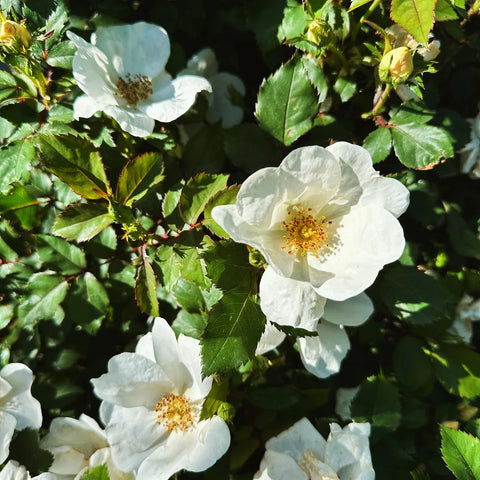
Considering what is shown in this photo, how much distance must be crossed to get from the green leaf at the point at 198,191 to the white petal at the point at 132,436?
0.57m

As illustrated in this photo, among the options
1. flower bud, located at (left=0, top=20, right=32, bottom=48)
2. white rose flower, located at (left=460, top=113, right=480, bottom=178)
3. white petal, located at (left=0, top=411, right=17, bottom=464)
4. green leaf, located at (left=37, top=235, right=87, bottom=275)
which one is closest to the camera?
flower bud, located at (left=0, top=20, right=32, bottom=48)

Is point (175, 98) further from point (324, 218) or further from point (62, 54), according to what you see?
point (324, 218)

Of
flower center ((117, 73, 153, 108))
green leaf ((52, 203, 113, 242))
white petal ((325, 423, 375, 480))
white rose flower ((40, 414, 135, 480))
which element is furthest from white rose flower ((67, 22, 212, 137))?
white petal ((325, 423, 375, 480))

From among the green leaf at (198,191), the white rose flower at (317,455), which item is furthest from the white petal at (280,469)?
the green leaf at (198,191)

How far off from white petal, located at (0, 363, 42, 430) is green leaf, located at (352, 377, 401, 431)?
929mm

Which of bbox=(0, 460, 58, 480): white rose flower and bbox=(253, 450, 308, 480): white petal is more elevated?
bbox=(253, 450, 308, 480): white petal

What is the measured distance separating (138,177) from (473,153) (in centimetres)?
105

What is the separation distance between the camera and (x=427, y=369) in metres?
1.56

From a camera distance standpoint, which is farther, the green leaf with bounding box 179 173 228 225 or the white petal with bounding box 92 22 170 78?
the white petal with bounding box 92 22 170 78

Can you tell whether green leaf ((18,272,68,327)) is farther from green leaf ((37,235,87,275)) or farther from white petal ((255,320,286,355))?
white petal ((255,320,286,355))

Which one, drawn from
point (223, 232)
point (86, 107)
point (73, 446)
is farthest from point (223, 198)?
point (73, 446)

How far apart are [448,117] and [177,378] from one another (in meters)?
1.11

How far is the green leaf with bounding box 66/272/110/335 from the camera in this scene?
4.38 feet

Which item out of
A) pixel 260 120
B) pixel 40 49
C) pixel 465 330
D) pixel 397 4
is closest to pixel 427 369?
pixel 465 330
